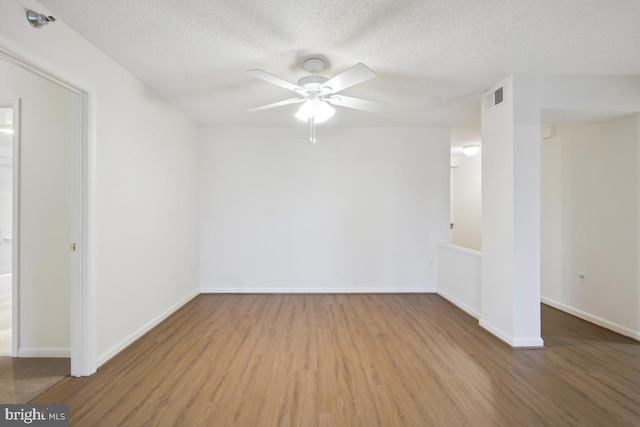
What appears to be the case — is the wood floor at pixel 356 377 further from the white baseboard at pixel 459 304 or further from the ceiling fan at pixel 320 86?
the ceiling fan at pixel 320 86

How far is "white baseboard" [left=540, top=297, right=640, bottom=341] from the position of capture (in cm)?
273

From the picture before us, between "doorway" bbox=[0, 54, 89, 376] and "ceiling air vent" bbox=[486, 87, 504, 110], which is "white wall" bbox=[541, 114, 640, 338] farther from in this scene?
"doorway" bbox=[0, 54, 89, 376]

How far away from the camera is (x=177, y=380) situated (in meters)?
2.02

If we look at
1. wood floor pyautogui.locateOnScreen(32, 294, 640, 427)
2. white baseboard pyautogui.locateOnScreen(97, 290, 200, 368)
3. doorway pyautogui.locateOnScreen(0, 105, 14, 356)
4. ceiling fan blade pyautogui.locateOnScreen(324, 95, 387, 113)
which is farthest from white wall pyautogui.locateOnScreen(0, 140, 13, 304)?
ceiling fan blade pyautogui.locateOnScreen(324, 95, 387, 113)

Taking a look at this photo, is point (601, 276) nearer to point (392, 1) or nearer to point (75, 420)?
point (392, 1)

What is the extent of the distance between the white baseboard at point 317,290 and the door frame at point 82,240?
2105 mm

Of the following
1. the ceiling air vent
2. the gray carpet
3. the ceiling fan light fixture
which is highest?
the ceiling air vent

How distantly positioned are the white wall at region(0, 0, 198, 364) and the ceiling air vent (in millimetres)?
3497

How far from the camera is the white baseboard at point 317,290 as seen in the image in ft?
13.8

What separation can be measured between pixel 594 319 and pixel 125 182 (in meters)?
4.97

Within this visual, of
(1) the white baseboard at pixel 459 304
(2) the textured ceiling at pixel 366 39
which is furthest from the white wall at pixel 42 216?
(1) the white baseboard at pixel 459 304

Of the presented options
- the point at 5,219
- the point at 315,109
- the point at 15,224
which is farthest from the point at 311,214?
the point at 5,219

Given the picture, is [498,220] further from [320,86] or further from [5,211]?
[5,211]

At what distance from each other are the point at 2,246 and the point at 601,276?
298 inches
